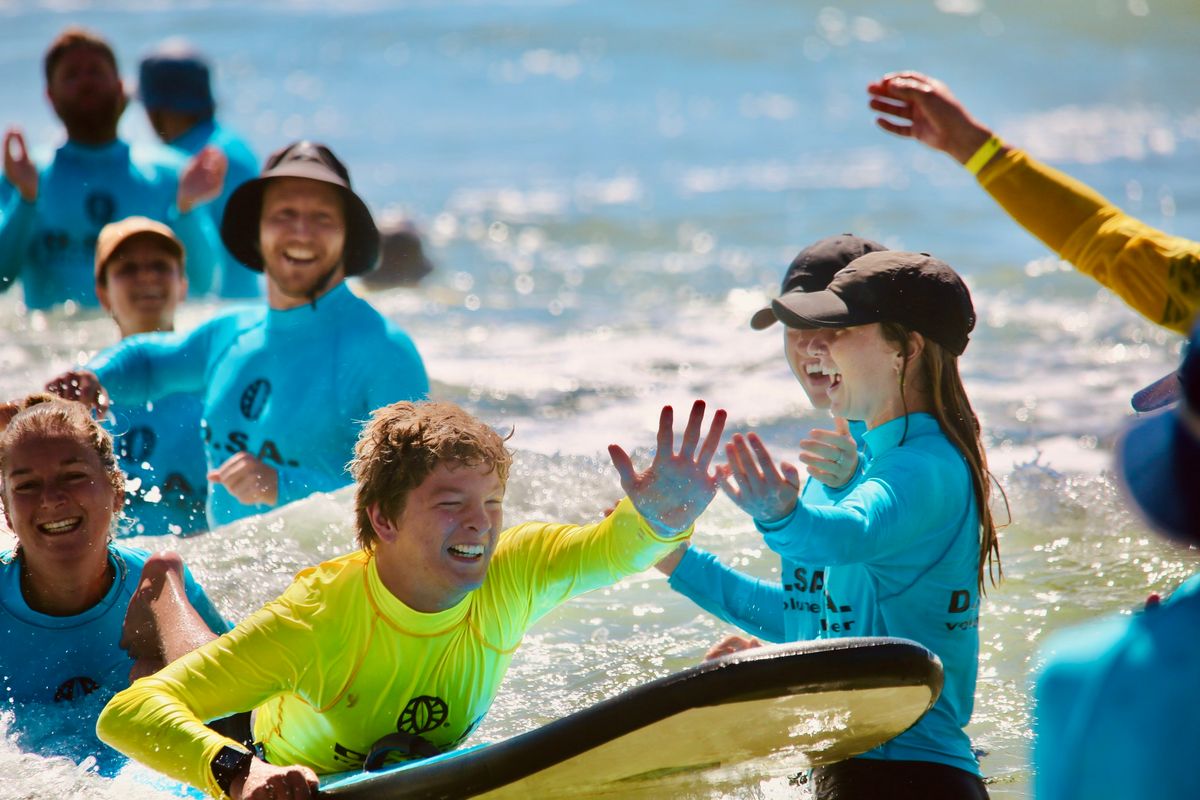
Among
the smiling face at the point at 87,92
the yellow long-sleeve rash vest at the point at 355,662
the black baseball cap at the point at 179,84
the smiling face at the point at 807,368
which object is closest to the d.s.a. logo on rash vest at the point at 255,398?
the yellow long-sleeve rash vest at the point at 355,662

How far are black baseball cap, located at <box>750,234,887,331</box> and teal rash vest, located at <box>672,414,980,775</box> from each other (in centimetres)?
60

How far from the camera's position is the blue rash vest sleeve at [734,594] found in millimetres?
3943

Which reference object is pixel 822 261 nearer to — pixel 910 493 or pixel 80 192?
pixel 910 493

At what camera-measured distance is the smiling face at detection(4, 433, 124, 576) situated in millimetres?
3783

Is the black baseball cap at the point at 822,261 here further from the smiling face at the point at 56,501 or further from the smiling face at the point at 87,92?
Result: the smiling face at the point at 87,92

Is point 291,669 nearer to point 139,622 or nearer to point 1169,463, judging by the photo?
point 139,622

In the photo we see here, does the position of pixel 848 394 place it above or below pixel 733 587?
above

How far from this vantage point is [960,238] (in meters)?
13.4

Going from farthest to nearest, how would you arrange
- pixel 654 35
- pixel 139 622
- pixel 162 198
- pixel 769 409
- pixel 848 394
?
1. pixel 654 35
2. pixel 769 409
3. pixel 162 198
4. pixel 139 622
5. pixel 848 394

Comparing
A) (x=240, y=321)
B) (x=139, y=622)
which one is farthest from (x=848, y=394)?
(x=240, y=321)

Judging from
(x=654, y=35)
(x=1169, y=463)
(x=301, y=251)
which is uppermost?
(x=654, y=35)

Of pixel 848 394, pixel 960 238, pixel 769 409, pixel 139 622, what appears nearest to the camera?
pixel 848 394

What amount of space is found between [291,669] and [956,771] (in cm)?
153

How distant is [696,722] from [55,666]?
195cm
